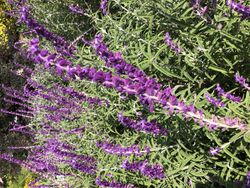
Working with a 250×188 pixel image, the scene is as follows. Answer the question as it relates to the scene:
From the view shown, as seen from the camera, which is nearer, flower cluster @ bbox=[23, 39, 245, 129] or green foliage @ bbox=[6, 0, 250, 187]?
flower cluster @ bbox=[23, 39, 245, 129]

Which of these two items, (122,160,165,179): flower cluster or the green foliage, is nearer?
the green foliage

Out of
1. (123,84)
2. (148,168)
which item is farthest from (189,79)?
(123,84)

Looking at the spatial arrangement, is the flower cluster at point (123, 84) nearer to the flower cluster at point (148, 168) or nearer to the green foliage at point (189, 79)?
the green foliage at point (189, 79)

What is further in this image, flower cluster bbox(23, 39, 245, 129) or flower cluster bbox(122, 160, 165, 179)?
flower cluster bbox(122, 160, 165, 179)

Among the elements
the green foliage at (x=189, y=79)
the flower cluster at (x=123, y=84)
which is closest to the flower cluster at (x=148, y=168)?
the green foliage at (x=189, y=79)

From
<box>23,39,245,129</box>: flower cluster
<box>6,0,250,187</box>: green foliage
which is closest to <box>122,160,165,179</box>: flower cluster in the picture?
<box>6,0,250,187</box>: green foliage

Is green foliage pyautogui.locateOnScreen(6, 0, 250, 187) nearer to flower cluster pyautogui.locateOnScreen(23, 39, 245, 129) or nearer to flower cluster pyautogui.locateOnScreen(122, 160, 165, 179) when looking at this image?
flower cluster pyautogui.locateOnScreen(122, 160, 165, 179)

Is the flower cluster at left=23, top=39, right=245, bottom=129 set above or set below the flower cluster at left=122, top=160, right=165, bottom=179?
above

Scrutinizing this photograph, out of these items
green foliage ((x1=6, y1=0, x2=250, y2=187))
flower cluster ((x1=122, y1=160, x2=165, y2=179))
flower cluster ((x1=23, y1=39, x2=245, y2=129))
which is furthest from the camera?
flower cluster ((x1=122, y1=160, x2=165, y2=179))

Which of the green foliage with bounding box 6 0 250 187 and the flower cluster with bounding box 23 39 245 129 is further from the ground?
the flower cluster with bounding box 23 39 245 129

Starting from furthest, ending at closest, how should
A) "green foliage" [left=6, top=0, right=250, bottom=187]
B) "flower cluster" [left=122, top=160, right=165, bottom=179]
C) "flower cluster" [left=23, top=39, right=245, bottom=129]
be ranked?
"flower cluster" [left=122, top=160, right=165, bottom=179], "green foliage" [left=6, top=0, right=250, bottom=187], "flower cluster" [left=23, top=39, right=245, bottom=129]

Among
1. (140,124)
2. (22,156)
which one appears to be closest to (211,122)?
(140,124)

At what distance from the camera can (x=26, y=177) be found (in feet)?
18.4

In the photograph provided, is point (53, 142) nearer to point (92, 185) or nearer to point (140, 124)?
point (92, 185)
